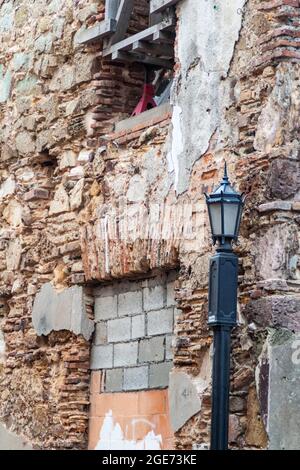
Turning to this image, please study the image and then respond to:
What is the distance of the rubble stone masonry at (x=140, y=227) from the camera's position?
26.3 feet

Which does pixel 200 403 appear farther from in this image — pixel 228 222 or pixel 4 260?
pixel 4 260

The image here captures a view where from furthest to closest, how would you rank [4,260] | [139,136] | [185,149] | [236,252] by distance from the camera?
[4,260] → [139,136] → [185,149] → [236,252]

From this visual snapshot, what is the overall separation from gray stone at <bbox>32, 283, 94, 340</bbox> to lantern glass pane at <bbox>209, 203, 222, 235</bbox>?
2.36 m

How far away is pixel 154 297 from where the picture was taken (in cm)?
921

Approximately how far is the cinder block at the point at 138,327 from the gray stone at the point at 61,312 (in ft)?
1.74

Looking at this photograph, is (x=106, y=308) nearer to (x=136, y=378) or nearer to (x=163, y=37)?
(x=136, y=378)

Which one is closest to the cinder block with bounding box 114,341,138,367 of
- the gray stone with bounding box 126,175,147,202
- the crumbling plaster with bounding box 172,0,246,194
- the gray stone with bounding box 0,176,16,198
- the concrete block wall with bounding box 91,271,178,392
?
the concrete block wall with bounding box 91,271,178,392

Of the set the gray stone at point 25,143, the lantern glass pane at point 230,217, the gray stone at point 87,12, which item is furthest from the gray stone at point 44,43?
the lantern glass pane at point 230,217

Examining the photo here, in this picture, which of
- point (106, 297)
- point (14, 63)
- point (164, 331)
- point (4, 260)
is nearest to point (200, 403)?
point (164, 331)

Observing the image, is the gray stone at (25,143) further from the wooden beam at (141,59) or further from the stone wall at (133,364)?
the stone wall at (133,364)

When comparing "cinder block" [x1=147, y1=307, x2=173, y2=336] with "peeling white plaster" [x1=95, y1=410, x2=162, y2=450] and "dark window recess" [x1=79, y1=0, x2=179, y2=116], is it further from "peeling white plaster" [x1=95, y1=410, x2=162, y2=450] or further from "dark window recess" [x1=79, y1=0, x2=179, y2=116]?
"dark window recess" [x1=79, y1=0, x2=179, y2=116]

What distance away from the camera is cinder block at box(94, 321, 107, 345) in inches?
382

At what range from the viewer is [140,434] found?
9.12m

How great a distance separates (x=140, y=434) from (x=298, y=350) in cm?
182
